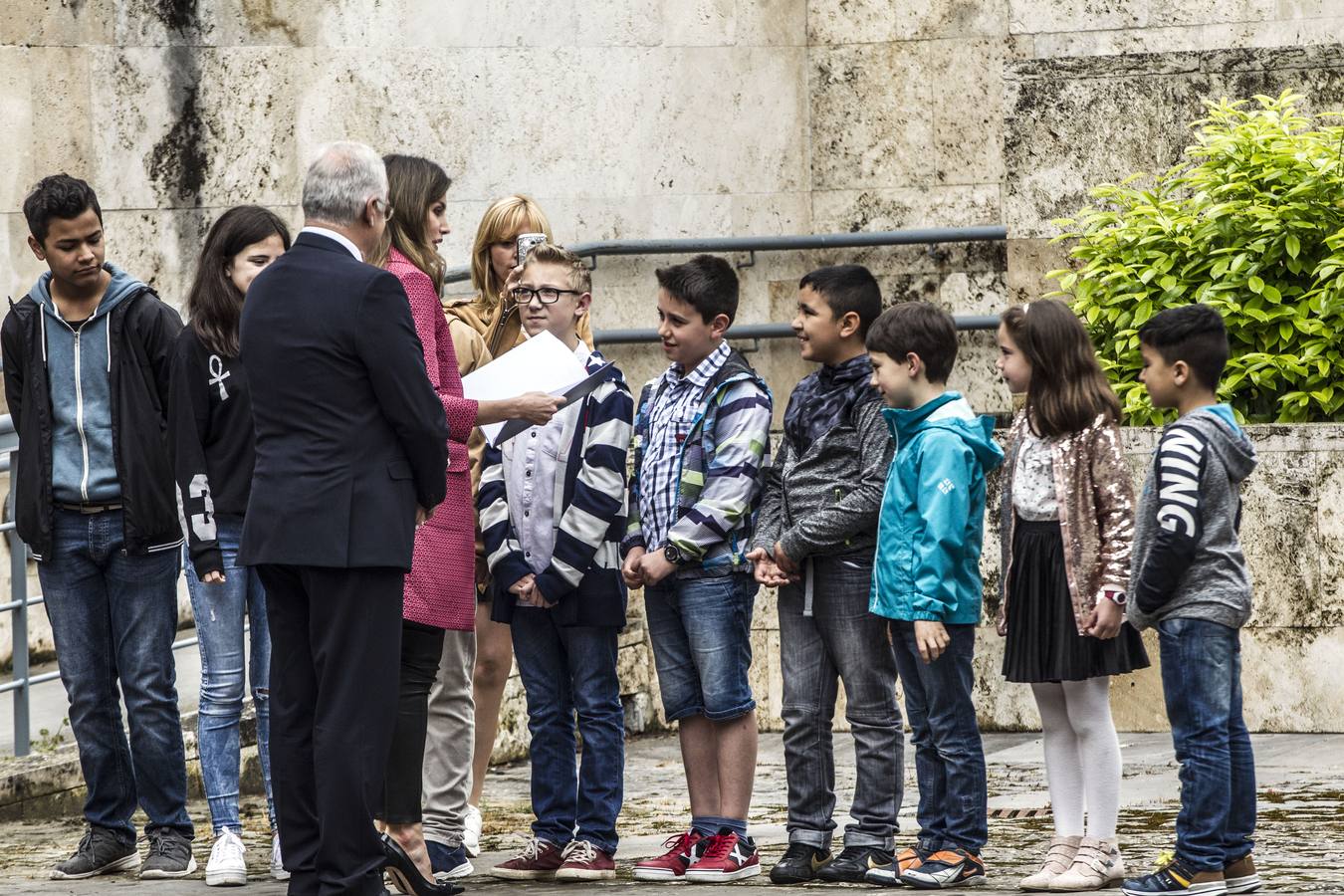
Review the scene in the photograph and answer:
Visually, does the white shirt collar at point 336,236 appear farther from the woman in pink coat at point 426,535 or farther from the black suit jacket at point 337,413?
the woman in pink coat at point 426,535

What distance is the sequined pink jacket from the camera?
224 inches

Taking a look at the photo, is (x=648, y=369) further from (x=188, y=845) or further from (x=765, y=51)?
(x=188, y=845)

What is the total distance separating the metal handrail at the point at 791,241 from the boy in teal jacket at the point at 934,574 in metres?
5.21

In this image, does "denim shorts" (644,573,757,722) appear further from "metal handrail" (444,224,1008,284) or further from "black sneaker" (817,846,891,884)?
"metal handrail" (444,224,1008,284)

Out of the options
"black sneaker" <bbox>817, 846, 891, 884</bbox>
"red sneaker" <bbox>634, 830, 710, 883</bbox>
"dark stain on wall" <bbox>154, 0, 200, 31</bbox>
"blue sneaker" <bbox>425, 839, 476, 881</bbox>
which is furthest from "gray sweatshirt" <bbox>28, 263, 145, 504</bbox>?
"dark stain on wall" <bbox>154, 0, 200, 31</bbox>

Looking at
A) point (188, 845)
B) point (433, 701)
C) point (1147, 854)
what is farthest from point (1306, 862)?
point (188, 845)

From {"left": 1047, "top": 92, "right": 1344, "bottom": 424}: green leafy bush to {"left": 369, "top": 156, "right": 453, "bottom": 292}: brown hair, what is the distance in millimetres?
3403

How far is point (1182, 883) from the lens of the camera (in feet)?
17.4

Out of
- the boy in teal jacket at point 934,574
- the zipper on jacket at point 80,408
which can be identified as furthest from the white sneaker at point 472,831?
the zipper on jacket at point 80,408

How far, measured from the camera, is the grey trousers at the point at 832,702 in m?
5.94

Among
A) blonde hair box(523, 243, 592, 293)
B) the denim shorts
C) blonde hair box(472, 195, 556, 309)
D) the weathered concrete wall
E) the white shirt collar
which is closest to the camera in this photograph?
the white shirt collar

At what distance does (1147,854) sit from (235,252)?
3.29 meters

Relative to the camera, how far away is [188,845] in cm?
634

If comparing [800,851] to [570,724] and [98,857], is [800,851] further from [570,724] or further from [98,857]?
[98,857]
